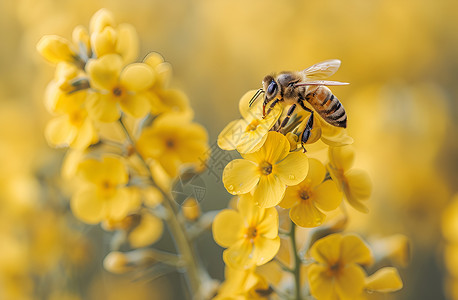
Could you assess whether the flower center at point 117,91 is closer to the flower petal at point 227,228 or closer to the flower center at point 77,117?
the flower center at point 77,117

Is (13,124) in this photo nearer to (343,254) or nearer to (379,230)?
(379,230)

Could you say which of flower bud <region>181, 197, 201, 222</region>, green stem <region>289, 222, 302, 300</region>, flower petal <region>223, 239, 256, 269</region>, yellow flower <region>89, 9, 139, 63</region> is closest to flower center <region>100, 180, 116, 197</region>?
flower bud <region>181, 197, 201, 222</region>

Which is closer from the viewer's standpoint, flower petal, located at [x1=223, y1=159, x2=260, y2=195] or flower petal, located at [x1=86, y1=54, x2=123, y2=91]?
flower petal, located at [x1=223, y1=159, x2=260, y2=195]

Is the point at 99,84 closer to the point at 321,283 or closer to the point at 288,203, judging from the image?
the point at 288,203

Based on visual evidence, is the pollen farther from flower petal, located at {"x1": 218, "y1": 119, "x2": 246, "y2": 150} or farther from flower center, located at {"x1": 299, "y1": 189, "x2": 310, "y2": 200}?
flower petal, located at {"x1": 218, "y1": 119, "x2": 246, "y2": 150}

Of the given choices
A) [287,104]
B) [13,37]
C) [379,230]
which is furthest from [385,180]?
[13,37]

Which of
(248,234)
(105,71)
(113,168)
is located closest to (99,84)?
(105,71)
